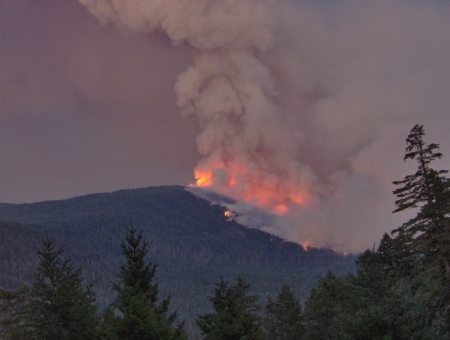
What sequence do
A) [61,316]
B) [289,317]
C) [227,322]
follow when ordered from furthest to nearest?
[289,317] < [227,322] < [61,316]

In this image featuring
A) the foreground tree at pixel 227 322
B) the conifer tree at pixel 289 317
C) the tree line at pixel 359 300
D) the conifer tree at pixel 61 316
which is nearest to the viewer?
the tree line at pixel 359 300

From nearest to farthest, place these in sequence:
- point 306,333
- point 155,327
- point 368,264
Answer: point 155,327
point 368,264
point 306,333

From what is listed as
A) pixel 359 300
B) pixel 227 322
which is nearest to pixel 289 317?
pixel 227 322

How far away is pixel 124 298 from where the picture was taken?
21734 millimetres

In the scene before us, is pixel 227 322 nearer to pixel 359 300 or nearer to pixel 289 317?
pixel 359 300

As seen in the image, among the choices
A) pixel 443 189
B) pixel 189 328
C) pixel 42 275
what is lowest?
pixel 189 328

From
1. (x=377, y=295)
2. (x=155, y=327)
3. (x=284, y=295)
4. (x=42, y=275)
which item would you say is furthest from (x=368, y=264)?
(x=284, y=295)

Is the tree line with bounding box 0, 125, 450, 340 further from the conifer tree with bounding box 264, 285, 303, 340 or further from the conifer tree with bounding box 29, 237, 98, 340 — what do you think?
the conifer tree with bounding box 264, 285, 303, 340

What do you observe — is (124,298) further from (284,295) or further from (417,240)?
(284,295)

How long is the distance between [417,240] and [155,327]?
15.9m

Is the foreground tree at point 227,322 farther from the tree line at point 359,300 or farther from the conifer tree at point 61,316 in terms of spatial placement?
the conifer tree at point 61,316

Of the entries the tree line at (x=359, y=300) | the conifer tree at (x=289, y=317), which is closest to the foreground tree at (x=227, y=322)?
the tree line at (x=359, y=300)

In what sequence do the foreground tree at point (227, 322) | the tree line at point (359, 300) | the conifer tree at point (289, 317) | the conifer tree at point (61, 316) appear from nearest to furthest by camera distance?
the tree line at point (359, 300)
the conifer tree at point (61, 316)
the foreground tree at point (227, 322)
the conifer tree at point (289, 317)

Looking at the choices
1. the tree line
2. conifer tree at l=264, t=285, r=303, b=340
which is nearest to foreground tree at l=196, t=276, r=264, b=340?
the tree line
